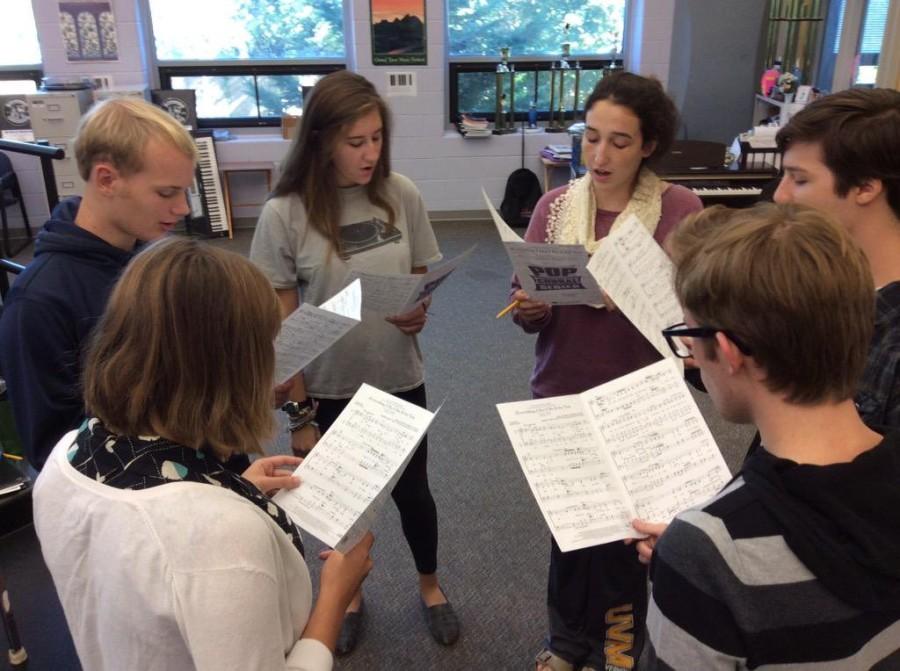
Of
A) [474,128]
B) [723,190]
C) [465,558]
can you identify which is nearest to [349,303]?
[465,558]

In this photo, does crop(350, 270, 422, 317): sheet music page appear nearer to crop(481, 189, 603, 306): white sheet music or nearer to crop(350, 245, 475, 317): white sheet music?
crop(350, 245, 475, 317): white sheet music

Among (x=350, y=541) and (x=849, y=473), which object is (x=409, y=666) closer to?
(x=350, y=541)

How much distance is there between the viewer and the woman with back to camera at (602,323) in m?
1.70

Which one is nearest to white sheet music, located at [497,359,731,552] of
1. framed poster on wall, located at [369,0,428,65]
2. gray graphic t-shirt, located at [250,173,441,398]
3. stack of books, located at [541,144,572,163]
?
gray graphic t-shirt, located at [250,173,441,398]

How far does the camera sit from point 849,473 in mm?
782

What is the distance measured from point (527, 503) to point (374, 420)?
1.43 meters

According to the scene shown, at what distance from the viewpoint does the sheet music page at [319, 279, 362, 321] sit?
58.7 inches

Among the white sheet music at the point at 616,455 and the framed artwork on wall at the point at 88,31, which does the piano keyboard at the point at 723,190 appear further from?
the framed artwork on wall at the point at 88,31

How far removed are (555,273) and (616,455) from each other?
17.1 inches

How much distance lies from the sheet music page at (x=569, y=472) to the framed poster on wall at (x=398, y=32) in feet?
15.9

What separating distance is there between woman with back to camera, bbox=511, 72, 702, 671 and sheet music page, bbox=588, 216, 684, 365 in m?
0.13

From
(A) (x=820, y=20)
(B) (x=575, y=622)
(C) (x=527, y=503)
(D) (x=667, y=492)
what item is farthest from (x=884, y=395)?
(A) (x=820, y=20)

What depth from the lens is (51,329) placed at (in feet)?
4.09

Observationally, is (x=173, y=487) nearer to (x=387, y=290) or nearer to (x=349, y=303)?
(x=349, y=303)
